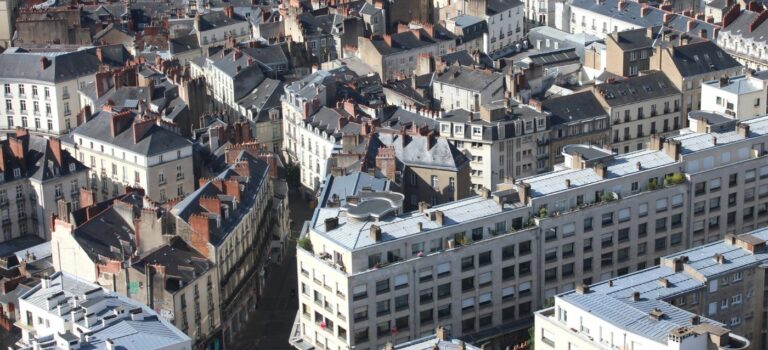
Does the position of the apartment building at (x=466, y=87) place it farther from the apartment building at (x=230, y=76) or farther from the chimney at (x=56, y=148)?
the chimney at (x=56, y=148)

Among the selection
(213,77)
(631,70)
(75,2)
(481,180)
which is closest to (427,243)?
(481,180)

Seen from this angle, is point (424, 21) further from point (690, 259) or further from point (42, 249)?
point (690, 259)

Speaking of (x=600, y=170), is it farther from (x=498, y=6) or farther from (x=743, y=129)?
(x=498, y=6)

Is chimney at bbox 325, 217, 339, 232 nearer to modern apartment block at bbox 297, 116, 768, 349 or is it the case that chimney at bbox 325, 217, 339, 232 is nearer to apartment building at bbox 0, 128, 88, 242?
modern apartment block at bbox 297, 116, 768, 349

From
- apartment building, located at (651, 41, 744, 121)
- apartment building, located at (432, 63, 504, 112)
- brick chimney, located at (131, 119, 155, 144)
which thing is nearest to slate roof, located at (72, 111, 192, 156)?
brick chimney, located at (131, 119, 155, 144)

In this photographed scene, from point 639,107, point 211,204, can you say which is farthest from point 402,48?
point 211,204

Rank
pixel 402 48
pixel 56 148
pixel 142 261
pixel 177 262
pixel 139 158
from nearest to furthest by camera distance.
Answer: pixel 142 261
pixel 177 262
pixel 56 148
pixel 139 158
pixel 402 48
